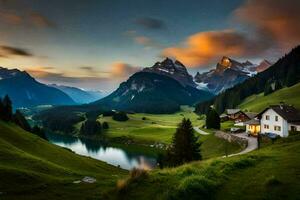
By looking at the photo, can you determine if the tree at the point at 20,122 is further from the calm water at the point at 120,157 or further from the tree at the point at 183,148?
the tree at the point at 183,148

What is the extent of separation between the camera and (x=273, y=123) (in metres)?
95.5

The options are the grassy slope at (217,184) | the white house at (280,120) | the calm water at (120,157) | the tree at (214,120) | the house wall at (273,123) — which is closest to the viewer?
the grassy slope at (217,184)

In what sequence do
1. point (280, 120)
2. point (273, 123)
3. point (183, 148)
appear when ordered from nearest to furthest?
point (183, 148), point (280, 120), point (273, 123)

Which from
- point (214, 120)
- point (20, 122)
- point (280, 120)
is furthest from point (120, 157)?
point (280, 120)

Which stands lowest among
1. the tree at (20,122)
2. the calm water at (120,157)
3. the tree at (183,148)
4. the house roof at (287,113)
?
the calm water at (120,157)

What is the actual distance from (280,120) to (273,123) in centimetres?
350

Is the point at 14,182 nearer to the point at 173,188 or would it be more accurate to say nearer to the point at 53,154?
the point at 173,188

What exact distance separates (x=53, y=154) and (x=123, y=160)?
70.9 meters

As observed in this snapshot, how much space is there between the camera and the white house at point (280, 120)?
298 ft

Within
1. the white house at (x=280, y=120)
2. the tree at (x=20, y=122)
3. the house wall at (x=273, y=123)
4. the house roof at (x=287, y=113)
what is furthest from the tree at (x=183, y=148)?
the tree at (x=20, y=122)

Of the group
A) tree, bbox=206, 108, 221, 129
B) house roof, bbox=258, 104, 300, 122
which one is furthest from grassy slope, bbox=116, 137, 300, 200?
tree, bbox=206, 108, 221, 129

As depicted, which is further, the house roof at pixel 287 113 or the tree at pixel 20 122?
the tree at pixel 20 122

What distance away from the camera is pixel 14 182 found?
80.7 ft

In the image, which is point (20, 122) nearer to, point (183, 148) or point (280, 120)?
point (183, 148)
